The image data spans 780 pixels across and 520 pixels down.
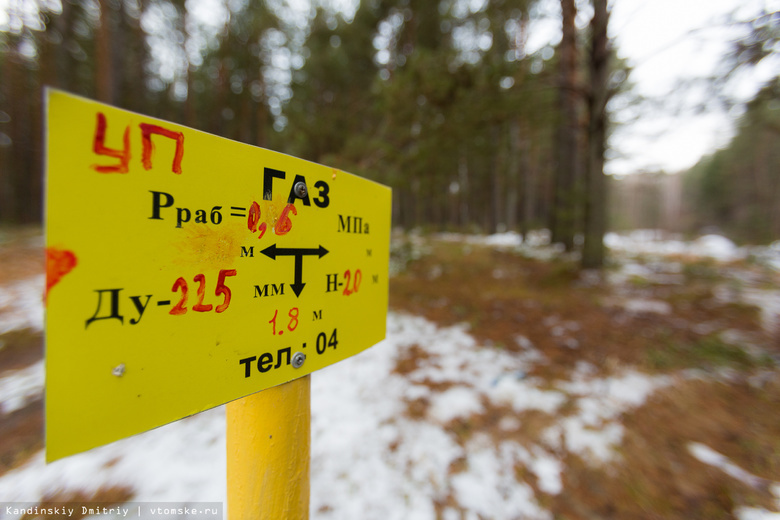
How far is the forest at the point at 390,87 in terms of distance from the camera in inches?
192

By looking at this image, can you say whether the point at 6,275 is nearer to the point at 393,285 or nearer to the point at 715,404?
the point at 393,285

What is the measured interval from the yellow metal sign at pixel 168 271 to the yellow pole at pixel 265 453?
0.12m

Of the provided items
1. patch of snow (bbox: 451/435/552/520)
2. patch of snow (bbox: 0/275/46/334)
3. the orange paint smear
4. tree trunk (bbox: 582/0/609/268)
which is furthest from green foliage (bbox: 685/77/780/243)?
patch of snow (bbox: 0/275/46/334)

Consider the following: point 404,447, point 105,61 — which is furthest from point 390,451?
point 105,61

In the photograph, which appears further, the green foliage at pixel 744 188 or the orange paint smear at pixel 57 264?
the green foliage at pixel 744 188

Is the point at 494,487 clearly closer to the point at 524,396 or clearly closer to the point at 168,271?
the point at 524,396

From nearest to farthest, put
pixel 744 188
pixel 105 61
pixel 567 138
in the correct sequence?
pixel 105 61 < pixel 567 138 < pixel 744 188

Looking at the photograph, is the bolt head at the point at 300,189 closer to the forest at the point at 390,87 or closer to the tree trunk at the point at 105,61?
the forest at the point at 390,87

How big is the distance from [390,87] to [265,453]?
201 inches

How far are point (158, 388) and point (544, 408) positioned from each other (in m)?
2.70

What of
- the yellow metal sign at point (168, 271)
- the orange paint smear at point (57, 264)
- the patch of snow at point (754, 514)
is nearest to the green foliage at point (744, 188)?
the patch of snow at point (754, 514)

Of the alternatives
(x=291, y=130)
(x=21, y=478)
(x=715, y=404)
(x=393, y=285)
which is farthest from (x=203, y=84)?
(x=715, y=404)

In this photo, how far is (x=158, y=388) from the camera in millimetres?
605

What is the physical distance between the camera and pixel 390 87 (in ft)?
15.2
